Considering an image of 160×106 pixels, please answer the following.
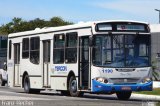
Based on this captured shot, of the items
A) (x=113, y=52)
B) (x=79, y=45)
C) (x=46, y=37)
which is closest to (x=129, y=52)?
(x=113, y=52)

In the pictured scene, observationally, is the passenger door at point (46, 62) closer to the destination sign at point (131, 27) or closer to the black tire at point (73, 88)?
the black tire at point (73, 88)

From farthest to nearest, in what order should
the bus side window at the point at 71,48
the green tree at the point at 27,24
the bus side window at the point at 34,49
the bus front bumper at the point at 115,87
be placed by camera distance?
1. the green tree at the point at 27,24
2. the bus side window at the point at 34,49
3. the bus side window at the point at 71,48
4. the bus front bumper at the point at 115,87

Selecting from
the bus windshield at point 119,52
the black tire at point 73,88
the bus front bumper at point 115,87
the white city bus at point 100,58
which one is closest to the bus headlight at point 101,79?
the white city bus at point 100,58

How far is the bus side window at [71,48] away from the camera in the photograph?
26.1 meters

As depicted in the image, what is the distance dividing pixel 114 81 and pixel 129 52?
4.40ft

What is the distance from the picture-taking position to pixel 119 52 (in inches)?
965

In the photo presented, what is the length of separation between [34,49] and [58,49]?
8.53 feet

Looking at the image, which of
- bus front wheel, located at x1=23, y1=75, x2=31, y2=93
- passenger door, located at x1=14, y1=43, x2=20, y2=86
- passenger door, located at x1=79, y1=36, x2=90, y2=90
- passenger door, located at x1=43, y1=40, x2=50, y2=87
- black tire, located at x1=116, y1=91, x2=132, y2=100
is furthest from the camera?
passenger door, located at x1=14, y1=43, x2=20, y2=86

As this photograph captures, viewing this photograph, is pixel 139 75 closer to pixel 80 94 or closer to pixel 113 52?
pixel 113 52

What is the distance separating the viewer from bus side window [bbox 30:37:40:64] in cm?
2962

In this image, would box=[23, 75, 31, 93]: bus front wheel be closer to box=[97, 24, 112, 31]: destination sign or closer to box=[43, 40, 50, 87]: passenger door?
box=[43, 40, 50, 87]: passenger door

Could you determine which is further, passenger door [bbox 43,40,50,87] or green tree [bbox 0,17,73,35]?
green tree [bbox 0,17,73,35]

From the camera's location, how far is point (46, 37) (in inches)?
1138

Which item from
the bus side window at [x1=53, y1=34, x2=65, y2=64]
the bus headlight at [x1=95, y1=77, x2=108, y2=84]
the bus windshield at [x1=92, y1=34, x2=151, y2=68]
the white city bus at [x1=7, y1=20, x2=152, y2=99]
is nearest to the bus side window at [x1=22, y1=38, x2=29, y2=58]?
the white city bus at [x1=7, y1=20, x2=152, y2=99]
